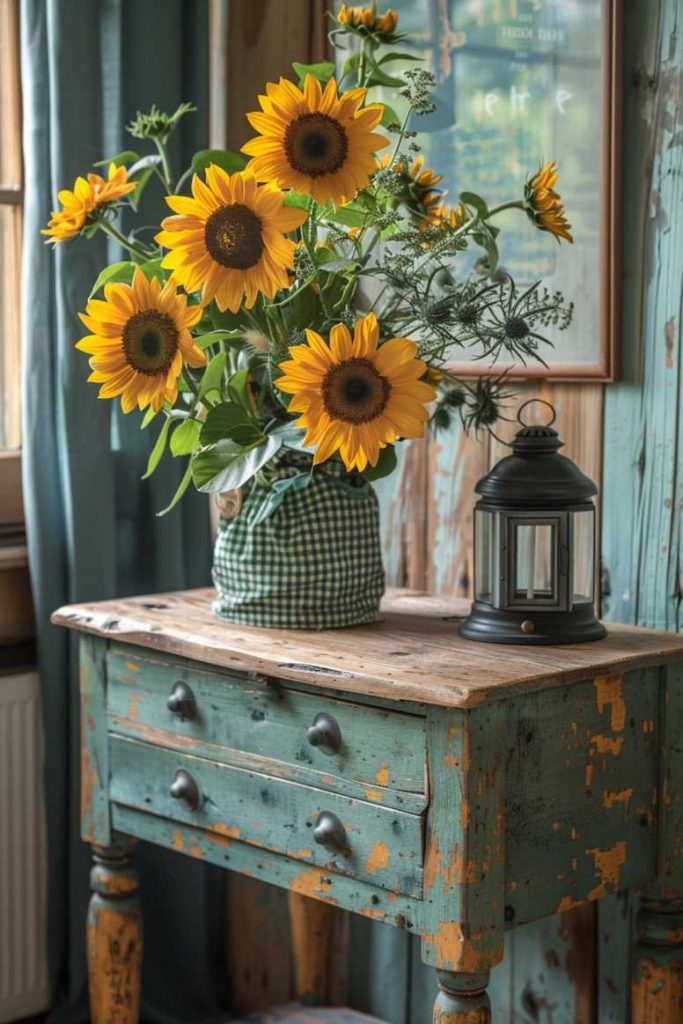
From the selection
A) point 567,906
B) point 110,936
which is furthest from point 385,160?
point 110,936

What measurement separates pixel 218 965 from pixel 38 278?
118 centimetres

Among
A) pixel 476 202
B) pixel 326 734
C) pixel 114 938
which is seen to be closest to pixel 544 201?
pixel 476 202

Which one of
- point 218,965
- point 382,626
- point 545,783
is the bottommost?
point 218,965

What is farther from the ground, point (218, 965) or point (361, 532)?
point (361, 532)

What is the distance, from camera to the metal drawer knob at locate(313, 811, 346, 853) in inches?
65.2

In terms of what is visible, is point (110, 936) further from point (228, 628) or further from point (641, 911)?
point (641, 911)

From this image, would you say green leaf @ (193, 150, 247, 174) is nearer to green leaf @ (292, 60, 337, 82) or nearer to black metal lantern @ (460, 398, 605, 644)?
green leaf @ (292, 60, 337, 82)

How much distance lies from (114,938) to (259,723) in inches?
18.7

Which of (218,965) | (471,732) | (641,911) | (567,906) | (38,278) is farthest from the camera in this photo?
(218,965)

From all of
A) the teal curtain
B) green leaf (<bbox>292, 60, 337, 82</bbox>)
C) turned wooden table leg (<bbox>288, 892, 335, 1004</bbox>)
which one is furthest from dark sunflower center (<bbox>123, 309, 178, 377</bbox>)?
turned wooden table leg (<bbox>288, 892, 335, 1004</bbox>)

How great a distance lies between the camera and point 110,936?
2.03m

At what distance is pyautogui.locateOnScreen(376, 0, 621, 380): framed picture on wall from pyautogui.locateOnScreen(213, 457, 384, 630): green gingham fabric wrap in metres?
0.27

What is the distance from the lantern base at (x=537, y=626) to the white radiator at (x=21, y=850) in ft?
2.75

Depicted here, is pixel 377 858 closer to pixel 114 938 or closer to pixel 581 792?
pixel 581 792
